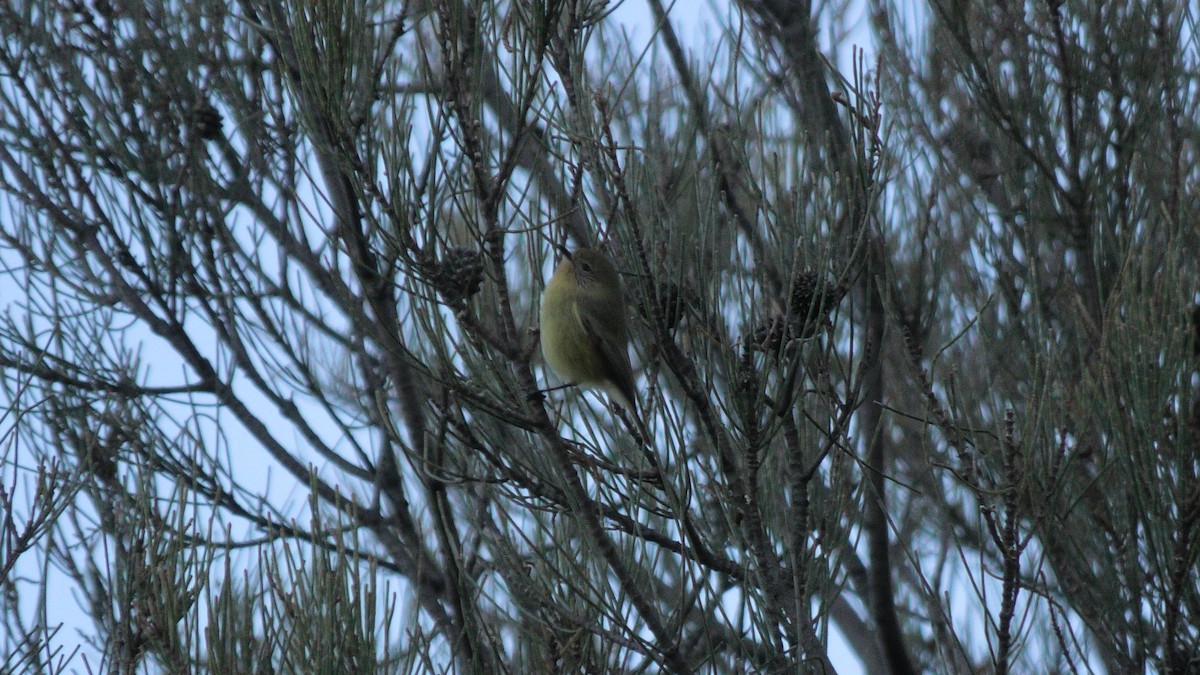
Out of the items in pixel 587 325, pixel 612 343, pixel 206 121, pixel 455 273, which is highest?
pixel 206 121

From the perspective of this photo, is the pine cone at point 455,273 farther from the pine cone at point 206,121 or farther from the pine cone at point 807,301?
the pine cone at point 206,121

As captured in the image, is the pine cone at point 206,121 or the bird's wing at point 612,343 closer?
the bird's wing at point 612,343

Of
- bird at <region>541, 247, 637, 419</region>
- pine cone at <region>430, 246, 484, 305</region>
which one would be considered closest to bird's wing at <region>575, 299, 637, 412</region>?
bird at <region>541, 247, 637, 419</region>

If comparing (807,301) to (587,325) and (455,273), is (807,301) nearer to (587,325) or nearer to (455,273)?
(455,273)

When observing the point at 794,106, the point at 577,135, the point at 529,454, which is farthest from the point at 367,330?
the point at 794,106

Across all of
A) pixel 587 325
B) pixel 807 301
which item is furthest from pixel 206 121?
pixel 807 301

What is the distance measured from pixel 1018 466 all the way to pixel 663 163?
8.17 ft

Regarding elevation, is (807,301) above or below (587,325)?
below

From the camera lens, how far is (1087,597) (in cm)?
293

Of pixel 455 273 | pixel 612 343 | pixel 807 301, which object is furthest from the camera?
pixel 612 343

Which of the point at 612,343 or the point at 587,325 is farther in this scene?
the point at 587,325

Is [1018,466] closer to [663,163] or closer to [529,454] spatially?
[529,454]

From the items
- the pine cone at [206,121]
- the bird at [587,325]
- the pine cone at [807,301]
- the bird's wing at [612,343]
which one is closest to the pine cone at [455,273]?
the pine cone at [807,301]

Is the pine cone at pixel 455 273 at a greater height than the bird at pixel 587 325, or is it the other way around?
the bird at pixel 587 325
